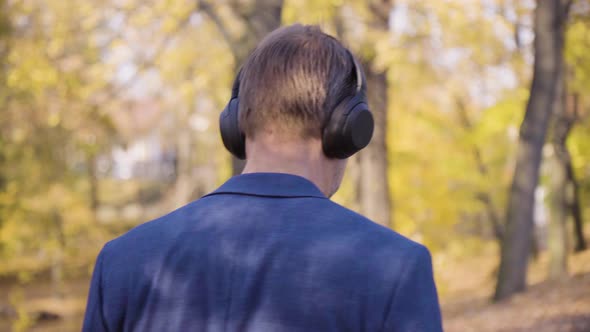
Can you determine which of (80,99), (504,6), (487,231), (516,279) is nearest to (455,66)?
(504,6)

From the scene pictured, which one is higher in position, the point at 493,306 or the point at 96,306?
the point at 96,306

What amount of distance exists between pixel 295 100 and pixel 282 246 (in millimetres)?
302

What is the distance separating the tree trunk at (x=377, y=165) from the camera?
1312 centimetres

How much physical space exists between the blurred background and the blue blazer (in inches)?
219

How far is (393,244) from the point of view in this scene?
137 centimetres

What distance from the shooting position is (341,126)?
4.96 ft

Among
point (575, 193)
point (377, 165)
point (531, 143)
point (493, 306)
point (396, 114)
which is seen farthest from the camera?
point (575, 193)

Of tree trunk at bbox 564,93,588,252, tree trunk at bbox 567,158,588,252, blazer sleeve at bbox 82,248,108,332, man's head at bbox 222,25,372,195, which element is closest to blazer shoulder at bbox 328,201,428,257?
man's head at bbox 222,25,372,195

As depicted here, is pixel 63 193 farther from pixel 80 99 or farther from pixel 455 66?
pixel 455 66

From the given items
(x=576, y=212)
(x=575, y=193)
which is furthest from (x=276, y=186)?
(x=576, y=212)

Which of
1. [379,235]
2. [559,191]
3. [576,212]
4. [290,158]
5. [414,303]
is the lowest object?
[576,212]

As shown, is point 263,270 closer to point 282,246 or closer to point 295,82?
point 282,246

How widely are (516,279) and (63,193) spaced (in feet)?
Result: 41.0

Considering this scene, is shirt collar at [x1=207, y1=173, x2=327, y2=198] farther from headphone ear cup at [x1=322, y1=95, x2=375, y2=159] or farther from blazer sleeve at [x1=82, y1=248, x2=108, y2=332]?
blazer sleeve at [x1=82, y1=248, x2=108, y2=332]
